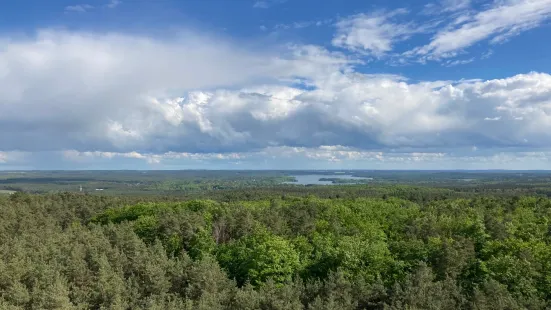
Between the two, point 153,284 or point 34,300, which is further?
point 153,284

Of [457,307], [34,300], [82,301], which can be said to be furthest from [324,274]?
[34,300]

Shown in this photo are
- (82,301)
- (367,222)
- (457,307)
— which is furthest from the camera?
(367,222)

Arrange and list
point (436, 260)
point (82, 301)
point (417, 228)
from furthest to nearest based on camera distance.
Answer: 1. point (417, 228)
2. point (436, 260)
3. point (82, 301)

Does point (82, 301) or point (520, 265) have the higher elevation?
point (520, 265)

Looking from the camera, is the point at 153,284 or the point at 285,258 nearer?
the point at 153,284

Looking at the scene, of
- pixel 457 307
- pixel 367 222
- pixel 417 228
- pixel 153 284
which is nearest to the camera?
pixel 457 307

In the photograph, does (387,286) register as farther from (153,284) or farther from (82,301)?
(82,301)

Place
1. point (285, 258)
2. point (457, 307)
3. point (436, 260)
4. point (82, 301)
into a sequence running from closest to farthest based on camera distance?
point (457, 307) < point (82, 301) < point (436, 260) < point (285, 258)

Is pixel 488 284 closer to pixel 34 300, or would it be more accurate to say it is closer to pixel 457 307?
pixel 457 307

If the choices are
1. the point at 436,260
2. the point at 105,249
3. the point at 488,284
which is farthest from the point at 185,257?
the point at 488,284
